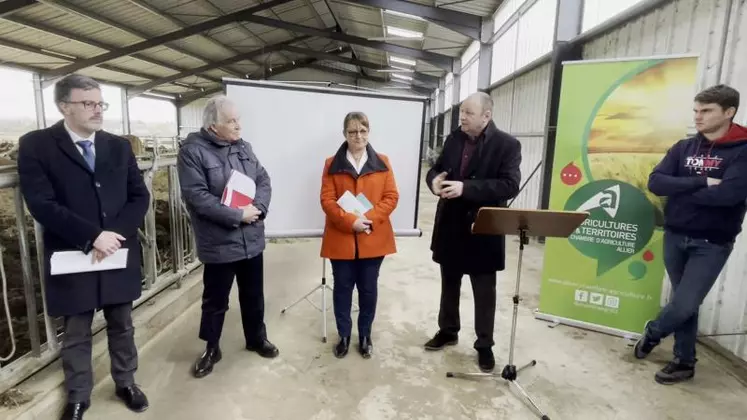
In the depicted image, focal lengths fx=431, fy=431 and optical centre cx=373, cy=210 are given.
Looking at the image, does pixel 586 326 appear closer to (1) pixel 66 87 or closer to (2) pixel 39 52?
(1) pixel 66 87

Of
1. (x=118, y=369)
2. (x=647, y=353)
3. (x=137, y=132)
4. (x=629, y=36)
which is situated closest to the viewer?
(x=118, y=369)

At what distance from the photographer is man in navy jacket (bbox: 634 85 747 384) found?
195cm

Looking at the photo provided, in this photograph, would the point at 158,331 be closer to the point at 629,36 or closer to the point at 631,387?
the point at 631,387

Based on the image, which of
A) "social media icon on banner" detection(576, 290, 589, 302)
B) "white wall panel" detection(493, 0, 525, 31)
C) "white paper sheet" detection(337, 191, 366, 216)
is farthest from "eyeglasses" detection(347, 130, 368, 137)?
"white wall panel" detection(493, 0, 525, 31)

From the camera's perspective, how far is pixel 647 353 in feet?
8.20

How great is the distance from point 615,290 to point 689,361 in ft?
1.82

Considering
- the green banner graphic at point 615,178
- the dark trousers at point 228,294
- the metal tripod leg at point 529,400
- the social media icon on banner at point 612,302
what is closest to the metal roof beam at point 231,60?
the green banner graphic at point 615,178

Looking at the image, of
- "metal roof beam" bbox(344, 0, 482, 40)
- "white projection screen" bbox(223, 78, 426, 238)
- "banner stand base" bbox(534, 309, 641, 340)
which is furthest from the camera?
"metal roof beam" bbox(344, 0, 482, 40)

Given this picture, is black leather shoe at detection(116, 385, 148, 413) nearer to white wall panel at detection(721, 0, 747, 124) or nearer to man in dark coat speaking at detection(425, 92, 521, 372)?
man in dark coat speaking at detection(425, 92, 521, 372)

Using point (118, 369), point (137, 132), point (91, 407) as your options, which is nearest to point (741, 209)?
point (118, 369)

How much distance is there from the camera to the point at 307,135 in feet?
8.73

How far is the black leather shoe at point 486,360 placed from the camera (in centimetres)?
233

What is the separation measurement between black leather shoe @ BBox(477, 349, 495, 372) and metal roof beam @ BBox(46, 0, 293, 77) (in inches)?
376

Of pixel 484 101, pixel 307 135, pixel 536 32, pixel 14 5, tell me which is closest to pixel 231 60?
pixel 14 5
